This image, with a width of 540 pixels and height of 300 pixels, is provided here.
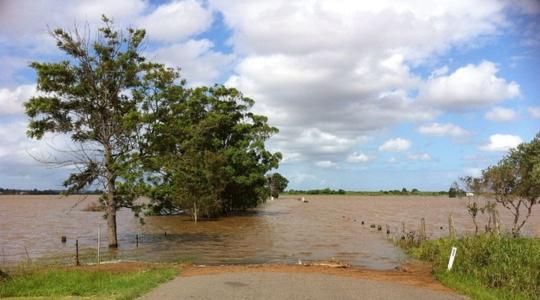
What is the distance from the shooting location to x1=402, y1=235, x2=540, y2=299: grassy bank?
573 inches

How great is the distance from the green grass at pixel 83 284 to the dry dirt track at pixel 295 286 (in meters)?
0.54

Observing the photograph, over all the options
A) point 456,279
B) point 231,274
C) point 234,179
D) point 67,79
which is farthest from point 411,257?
point 234,179

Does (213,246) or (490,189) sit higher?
(490,189)

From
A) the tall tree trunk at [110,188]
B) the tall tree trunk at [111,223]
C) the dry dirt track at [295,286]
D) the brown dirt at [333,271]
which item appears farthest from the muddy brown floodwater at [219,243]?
the dry dirt track at [295,286]

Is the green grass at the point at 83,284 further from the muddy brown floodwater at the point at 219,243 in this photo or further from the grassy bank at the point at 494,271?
the muddy brown floodwater at the point at 219,243

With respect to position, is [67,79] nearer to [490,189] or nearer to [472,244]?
[472,244]

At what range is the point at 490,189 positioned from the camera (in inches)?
1241

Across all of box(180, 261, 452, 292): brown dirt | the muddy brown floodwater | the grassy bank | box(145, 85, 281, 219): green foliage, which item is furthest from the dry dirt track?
box(145, 85, 281, 219): green foliage

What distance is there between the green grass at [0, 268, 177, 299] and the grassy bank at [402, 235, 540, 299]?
8.81 meters

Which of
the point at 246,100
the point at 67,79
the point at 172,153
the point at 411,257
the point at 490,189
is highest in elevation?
the point at 246,100

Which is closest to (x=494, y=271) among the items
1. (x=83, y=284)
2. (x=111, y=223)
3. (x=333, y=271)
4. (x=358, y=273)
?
(x=358, y=273)

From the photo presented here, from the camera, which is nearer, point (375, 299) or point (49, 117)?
point (375, 299)

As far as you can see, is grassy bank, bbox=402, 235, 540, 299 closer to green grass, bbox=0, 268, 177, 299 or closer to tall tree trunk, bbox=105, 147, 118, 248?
green grass, bbox=0, 268, 177, 299

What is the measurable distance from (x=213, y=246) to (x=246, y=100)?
3168cm
